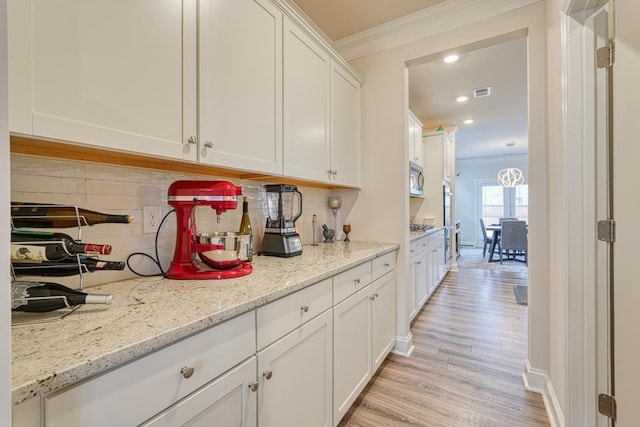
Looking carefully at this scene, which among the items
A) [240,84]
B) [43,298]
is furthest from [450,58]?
[43,298]

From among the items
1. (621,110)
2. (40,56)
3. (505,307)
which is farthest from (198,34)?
(505,307)

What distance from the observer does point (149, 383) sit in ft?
2.23

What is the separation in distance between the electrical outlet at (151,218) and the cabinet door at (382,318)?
1.31m

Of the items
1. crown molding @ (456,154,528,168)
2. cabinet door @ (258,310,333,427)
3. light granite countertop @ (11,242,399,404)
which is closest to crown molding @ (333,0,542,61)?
light granite countertop @ (11,242,399,404)

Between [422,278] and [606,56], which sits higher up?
[606,56]

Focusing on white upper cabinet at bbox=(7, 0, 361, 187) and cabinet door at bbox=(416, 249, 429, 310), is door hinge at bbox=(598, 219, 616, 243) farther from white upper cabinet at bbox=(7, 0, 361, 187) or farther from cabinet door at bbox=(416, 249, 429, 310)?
cabinet door at bbox=(416, 249, 429, 310)

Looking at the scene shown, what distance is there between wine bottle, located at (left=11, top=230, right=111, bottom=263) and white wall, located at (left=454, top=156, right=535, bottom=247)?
9.56 metres

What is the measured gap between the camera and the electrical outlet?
4.22ft

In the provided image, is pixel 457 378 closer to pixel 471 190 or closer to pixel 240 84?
pixel 240 84

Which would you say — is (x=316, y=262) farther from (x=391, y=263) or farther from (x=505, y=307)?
(x=505, y=307)

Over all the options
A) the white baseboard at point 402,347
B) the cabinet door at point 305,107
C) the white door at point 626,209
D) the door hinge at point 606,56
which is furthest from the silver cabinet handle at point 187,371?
the white baseboard at point 402,347

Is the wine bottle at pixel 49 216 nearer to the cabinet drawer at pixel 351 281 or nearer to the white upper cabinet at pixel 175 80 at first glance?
the white upper cabinet at pixel 175 80

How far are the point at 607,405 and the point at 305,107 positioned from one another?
211 cm

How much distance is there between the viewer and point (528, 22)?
1.95 metres
